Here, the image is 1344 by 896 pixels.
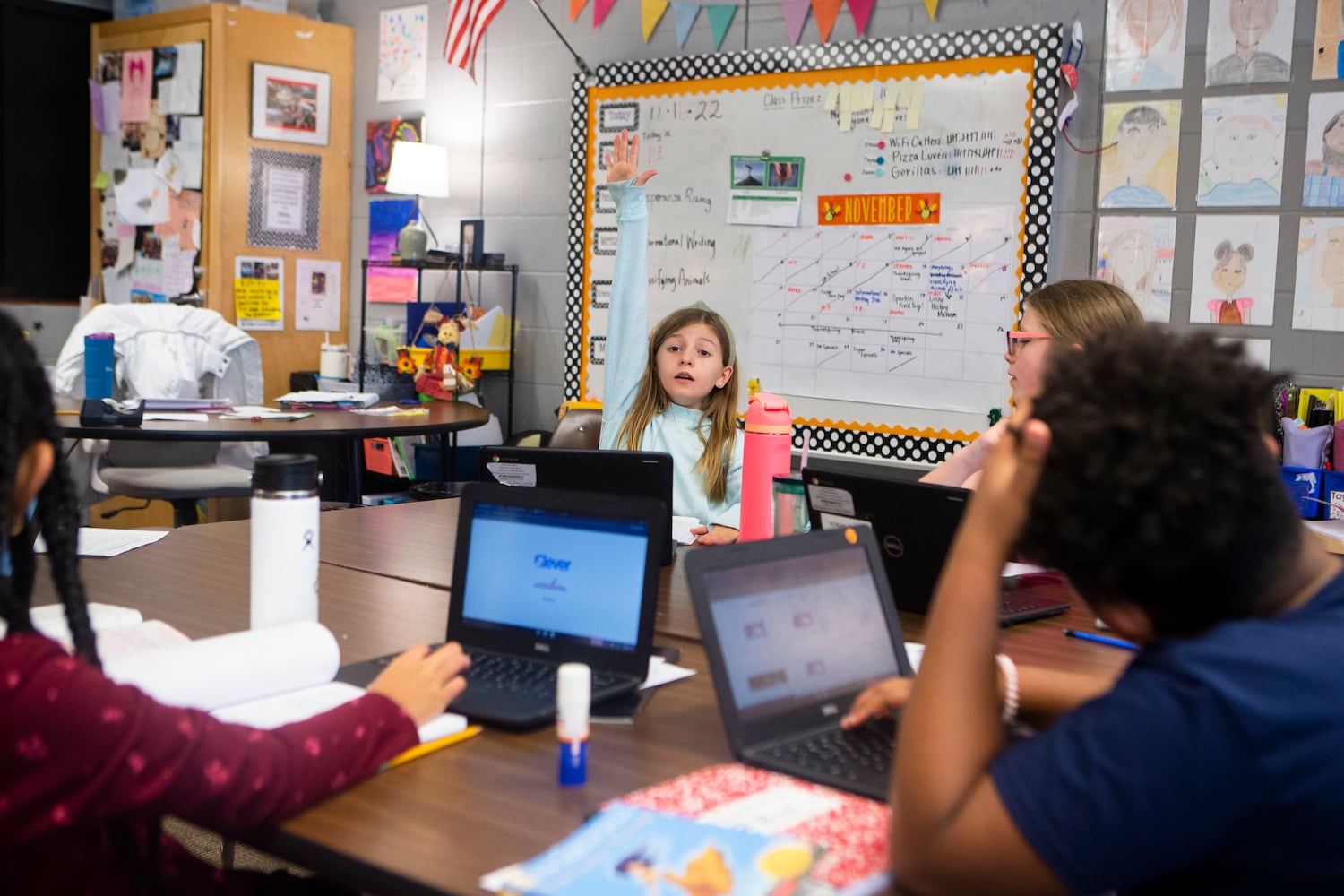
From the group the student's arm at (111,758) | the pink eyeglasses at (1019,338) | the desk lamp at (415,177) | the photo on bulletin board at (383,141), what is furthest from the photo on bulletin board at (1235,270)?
the photo on bulletin board at (383,141)

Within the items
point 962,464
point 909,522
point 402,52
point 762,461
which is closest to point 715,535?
point 762,461

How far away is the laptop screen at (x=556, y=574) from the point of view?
1212 mm

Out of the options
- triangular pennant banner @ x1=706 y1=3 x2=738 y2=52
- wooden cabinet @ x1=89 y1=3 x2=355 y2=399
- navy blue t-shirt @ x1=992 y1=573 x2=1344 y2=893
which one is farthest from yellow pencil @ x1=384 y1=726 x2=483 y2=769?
wooden cabinet @ x1=89 y1=3 x2=355 y2=399

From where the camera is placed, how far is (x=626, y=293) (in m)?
2.53

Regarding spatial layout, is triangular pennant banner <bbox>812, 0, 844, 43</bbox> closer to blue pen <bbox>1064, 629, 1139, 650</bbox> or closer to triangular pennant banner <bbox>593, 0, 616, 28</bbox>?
triangular pennant banner <bbox>593, 0, 616, 28</bbox>

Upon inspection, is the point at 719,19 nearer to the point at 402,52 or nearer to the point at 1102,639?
the point at 402,52

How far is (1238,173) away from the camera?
10.4 ft

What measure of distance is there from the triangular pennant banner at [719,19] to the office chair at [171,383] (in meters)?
1.86

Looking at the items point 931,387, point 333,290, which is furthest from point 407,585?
point 333,290

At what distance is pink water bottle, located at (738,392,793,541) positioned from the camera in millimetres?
1751

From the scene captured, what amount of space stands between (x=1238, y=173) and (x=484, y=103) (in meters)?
2.83

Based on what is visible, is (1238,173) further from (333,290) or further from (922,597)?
(333,290)

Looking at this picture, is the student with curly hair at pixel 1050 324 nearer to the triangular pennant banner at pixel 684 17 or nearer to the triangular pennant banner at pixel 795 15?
the triangular pennant banner at pixel 795 15

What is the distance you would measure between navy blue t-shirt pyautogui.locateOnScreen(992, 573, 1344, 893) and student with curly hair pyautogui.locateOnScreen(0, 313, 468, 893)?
525 millimetres
